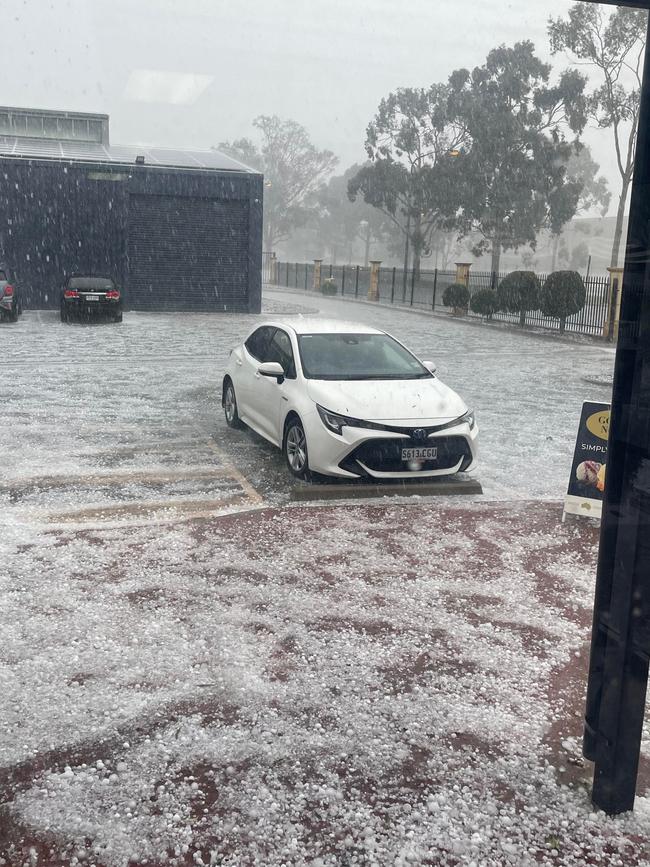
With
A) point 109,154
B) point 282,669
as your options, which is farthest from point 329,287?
point 282,669

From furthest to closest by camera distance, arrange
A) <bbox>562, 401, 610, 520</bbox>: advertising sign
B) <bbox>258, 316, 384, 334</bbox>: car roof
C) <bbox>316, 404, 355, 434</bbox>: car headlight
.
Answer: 1. <bbox>258, 316, 384, 334</bbox>: car roof
2. <bbox>316, 404, 355, 434</bbox>: car headlight
3. <bbox>562, 401, 610, 520</bbox>: advertising sign

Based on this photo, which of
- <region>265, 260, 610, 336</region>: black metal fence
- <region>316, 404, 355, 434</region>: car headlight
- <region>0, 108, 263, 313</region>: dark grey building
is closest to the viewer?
<region>316, 404, 355, 434</region>: car headlight

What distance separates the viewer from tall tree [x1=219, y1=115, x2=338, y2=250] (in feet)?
324

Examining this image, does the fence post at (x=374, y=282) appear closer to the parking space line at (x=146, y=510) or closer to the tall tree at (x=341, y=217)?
the parking space line at (x=146, y=510)

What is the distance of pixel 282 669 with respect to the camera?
4699mm

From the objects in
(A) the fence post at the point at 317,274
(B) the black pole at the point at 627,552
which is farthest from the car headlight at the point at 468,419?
(A) the fence post at the point at 317,274

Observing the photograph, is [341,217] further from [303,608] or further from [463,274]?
[303,608]

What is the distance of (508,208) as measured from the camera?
183ft

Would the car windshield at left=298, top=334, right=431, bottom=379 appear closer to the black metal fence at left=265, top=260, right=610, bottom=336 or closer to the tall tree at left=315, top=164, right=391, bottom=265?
the black metal fence at left=265, top=260, right=610, bottom=336

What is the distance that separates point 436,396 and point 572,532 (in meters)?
1.96

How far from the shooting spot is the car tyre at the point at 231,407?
10.7 m

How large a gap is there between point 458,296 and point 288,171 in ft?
229

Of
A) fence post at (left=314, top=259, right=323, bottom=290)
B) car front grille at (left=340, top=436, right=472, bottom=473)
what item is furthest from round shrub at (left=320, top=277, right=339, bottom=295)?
car front grille at (left=340, top=436, right=472, bottom=473)

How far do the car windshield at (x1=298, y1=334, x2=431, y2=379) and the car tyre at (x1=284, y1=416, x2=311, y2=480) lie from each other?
1.80 feet
